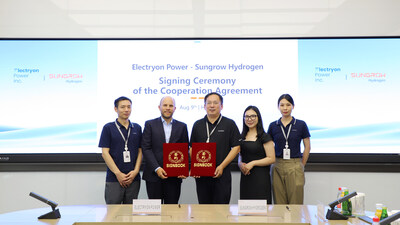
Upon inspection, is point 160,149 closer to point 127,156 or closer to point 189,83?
point 127,156

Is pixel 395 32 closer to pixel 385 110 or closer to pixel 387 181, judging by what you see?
pixel 385 110

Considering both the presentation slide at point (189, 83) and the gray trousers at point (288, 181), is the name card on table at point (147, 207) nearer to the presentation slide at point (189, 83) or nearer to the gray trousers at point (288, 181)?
the gray trousers at point (288, 181)

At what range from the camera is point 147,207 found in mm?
2844

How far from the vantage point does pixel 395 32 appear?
484 centimetres

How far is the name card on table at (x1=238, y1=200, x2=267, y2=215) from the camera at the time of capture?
9.28 feet

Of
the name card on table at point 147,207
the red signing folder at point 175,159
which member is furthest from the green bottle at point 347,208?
the red signing folder at point 175,159

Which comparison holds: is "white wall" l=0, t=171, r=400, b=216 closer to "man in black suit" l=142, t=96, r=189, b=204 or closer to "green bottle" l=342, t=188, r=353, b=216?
"man in black suit" l=142, t=96, r=189, b=204

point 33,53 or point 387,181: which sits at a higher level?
point 33,53

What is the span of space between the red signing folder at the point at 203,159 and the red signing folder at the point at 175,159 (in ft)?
0.26

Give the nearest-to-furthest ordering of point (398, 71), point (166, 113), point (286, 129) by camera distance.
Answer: point (166, 113) < point (286, 129) < point (398, 71)

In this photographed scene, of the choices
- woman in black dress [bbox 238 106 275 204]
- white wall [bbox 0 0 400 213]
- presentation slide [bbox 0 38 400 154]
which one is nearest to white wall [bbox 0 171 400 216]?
white wall [bbox 0 0 400 213]

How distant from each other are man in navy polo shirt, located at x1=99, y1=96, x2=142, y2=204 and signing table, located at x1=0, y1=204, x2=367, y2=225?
0.96m

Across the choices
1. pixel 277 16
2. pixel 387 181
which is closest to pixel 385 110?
pixel 387 181

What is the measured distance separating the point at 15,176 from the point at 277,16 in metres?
3.76
